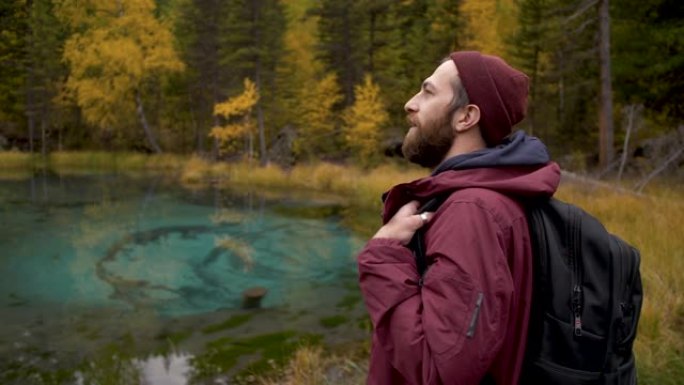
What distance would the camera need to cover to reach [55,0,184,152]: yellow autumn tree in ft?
91.2

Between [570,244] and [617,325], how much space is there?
23 centimetres

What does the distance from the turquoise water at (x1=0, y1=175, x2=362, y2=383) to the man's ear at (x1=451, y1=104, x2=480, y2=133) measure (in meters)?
5.04

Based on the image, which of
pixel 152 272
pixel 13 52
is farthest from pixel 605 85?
pixel 13 52

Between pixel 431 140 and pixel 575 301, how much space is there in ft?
1.76

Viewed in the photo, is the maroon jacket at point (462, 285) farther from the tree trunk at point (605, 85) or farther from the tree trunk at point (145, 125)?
the tree trunk at point (145, 125)

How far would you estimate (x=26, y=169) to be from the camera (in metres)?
25.9

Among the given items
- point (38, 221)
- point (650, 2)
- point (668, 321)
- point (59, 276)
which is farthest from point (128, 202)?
point (668, 321)

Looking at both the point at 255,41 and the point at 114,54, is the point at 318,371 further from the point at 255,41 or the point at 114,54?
the point at 114,54

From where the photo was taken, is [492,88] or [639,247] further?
[639,247]

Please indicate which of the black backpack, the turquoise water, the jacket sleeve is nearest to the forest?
the turquoise water

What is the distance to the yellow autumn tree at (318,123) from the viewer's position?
25812 millimetres

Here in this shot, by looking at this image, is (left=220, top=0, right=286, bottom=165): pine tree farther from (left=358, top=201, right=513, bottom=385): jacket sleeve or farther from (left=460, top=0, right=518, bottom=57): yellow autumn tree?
(left=358, top=201, right=513, bottom=385): jacket sleeve

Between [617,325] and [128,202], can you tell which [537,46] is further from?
[617,325]

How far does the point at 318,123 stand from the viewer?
2611 cm
